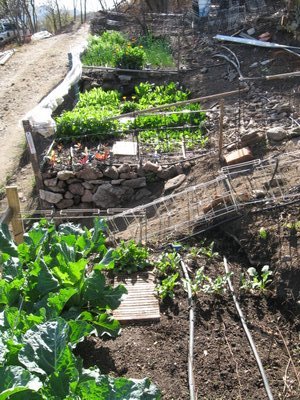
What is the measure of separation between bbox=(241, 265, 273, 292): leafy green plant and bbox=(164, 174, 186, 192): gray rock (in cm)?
309

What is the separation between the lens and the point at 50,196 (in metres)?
8.68

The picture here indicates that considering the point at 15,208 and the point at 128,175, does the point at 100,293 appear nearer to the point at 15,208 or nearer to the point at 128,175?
the point at 15,208

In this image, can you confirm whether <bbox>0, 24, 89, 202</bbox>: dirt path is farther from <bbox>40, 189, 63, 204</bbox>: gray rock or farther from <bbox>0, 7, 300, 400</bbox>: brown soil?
<bbox>0, 7, 300, 400</bbox>: brown soil

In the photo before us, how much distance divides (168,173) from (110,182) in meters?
1.02

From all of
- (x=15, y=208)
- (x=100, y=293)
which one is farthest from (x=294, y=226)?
(x=15, y=208)

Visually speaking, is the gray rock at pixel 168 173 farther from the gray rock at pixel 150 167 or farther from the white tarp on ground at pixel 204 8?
the white tarp on ground at pixel 204 8

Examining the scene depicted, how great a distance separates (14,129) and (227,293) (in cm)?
827

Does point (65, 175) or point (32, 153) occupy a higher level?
point (32, 153)

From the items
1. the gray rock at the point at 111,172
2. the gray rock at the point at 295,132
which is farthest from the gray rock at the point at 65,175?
the gray rock at the point at 295,132

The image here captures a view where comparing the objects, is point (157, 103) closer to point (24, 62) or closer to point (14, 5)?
point (24, 62)

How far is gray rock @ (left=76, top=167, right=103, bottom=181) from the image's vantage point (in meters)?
8.45

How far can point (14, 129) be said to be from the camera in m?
11.6

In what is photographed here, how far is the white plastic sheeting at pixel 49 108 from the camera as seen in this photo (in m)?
8.91

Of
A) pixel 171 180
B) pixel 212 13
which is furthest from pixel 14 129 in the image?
pixel 212 13
